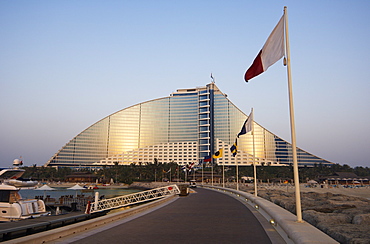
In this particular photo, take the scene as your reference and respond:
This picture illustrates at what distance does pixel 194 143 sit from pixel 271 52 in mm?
181204

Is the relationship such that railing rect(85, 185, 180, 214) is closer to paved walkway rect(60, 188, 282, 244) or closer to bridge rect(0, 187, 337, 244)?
bridge rect(0, 187, 337, 244)

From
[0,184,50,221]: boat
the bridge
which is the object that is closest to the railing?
[0,184,50,221]: boat

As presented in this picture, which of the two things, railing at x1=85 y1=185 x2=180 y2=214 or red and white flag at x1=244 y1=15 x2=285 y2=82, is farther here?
railing at x1=85 y1=185 x2=180 y2=214

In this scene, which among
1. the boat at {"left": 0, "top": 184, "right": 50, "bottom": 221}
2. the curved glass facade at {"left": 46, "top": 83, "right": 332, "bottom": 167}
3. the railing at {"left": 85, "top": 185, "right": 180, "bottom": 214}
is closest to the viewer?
the boat at {"left": 0, "top": 184, "right": 50, "bottom": 221}

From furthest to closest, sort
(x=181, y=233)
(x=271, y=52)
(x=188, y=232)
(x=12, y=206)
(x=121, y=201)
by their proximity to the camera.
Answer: (x=121, y=201) → (x=12, y=206) → (x=271, y=52) → (x=188, y=232) → (x=181, y=233)

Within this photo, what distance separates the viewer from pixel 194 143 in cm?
19262

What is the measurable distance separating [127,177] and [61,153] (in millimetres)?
80338

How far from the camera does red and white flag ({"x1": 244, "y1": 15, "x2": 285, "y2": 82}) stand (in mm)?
11500

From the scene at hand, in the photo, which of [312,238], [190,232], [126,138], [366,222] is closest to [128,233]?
[190,232]

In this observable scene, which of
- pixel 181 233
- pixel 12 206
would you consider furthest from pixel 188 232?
pixel 12 206

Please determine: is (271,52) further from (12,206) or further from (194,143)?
(194,143)

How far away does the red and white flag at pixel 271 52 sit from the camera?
1150 cm

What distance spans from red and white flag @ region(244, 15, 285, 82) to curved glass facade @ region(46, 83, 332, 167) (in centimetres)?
16921

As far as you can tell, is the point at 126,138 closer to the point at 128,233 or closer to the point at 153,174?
the point at 153,174
